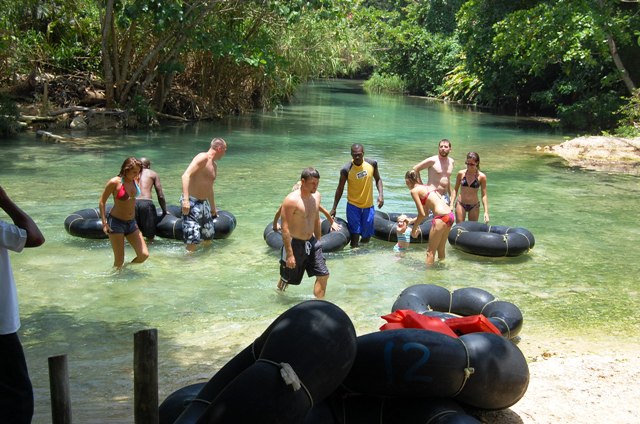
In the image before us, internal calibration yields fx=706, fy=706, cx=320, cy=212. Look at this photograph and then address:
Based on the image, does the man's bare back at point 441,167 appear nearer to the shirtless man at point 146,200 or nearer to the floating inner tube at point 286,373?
the shirtless man at point 146,200

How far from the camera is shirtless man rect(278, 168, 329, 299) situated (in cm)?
835

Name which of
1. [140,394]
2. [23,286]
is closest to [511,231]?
[23,286]

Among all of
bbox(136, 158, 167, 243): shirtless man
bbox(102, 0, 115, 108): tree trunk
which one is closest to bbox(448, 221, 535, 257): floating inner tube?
bbox(136, 158, 167, 243): shirtless man

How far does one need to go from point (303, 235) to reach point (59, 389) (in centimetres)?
483

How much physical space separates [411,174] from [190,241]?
3.44 m

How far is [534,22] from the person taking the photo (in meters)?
25.0

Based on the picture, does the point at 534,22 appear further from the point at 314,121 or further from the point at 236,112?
the point at 236,112

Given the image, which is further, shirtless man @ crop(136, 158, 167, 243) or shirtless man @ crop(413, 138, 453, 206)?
shirtless man @ crop(413, 138, 453, 206)

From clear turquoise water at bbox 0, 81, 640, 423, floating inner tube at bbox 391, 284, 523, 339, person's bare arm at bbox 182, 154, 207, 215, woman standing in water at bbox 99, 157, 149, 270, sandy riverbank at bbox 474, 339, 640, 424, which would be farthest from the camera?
person's bare arm at bbox 182, 154, 207, 215

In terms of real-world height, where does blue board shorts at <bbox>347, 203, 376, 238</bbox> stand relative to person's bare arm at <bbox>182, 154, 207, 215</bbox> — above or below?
below

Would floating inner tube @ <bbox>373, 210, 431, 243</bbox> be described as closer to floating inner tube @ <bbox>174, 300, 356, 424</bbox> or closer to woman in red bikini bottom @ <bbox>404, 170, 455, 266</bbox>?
woman in red bikini bottom @ <bbox>404, 170, 455, 266</bbox>

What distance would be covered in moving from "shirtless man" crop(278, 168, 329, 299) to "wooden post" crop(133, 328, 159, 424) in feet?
14.8

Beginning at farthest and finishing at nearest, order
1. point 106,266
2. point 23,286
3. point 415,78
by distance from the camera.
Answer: point 415,78 → point 106,266 → point 23,286

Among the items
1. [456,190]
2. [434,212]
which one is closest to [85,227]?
[434,212]
